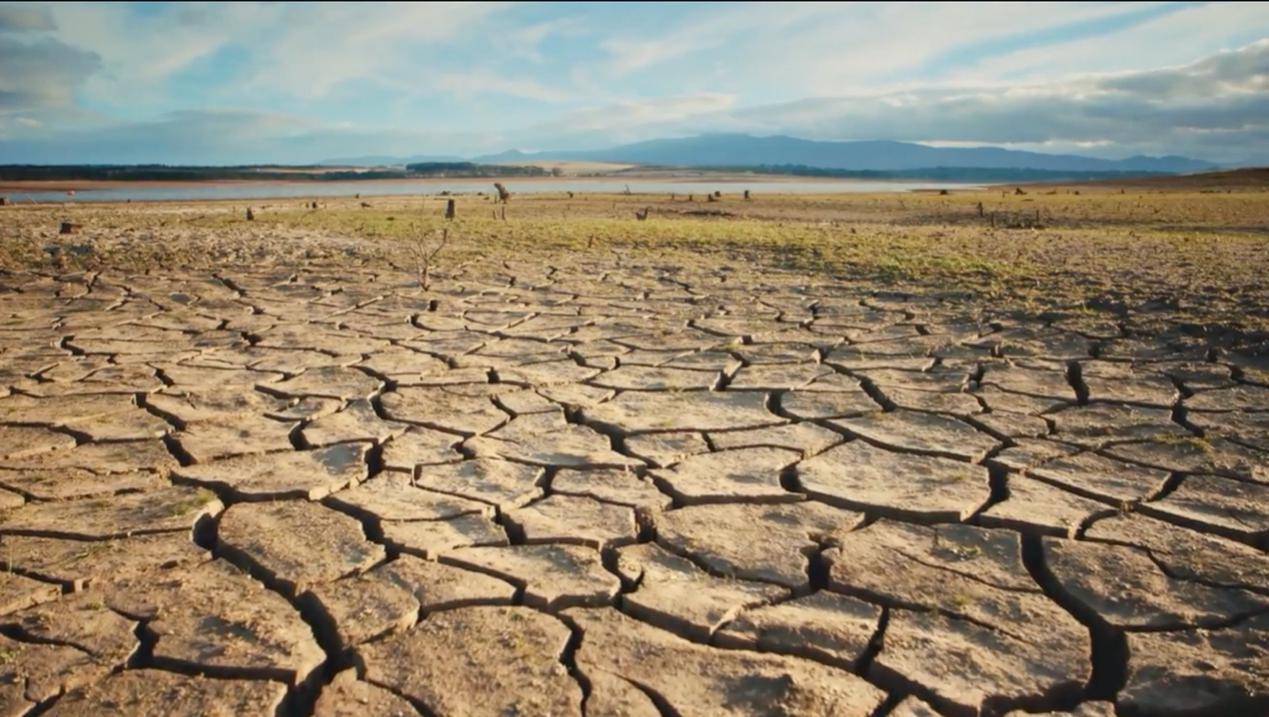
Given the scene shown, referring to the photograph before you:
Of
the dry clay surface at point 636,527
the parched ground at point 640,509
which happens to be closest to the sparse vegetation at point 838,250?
the parched ground at point 640,509

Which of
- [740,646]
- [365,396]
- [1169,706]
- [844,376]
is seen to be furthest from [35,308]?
[1169,706]

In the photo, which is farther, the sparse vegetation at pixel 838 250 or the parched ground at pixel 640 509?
the sparse vegetation at pixel 838 250

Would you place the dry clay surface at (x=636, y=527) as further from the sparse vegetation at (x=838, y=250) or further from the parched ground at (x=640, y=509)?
the sparse vegetation at (x=838, y=250)

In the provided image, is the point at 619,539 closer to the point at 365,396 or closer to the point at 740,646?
the point at 740,646

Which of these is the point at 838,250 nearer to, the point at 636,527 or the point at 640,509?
the point at 640,509

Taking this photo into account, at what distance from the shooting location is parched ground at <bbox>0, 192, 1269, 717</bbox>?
1.84 metres

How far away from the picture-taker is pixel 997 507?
2.66m

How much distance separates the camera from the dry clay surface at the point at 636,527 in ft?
5.99

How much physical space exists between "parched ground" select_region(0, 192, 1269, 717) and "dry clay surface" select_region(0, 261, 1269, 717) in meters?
0.01

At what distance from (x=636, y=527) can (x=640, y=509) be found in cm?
13

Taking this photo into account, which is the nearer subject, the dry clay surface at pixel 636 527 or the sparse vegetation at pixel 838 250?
the dry clay surface at pixel 636 527

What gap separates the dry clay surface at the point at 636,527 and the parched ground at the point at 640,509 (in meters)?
0.01

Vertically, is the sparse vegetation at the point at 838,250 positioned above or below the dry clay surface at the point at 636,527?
above

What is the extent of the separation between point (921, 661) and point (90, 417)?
11.0 feet
